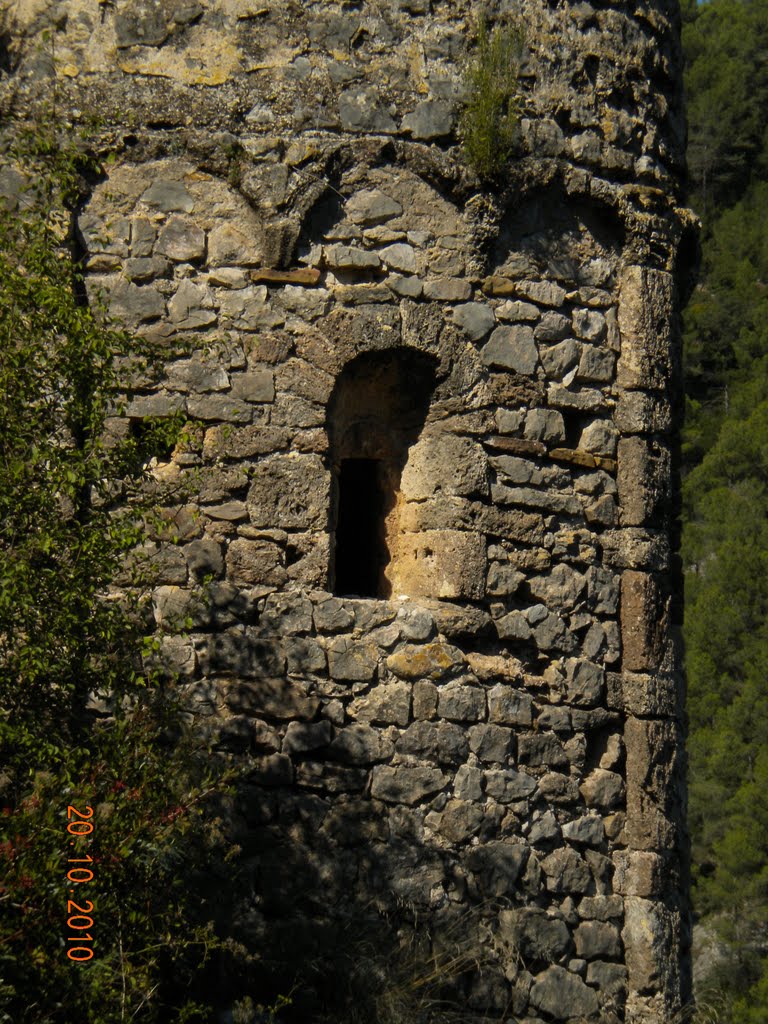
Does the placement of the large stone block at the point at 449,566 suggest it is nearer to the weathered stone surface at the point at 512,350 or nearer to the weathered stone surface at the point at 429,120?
the weathered stone surface at the point at 512,350

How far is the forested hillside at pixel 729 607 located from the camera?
53.3 feet

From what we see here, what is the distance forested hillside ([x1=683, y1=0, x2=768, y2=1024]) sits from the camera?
53.3 feet

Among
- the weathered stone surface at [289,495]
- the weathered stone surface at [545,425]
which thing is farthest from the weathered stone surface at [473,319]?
the weathered stone surface at [289,495]

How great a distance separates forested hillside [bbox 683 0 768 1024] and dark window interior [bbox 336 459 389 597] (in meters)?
6.85

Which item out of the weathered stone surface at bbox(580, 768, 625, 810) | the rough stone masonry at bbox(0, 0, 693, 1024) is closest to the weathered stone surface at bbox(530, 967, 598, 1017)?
the rough stone masonry at bbox(0, 0, 693, 1024)

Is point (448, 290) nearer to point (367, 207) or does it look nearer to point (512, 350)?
point (512, 350)

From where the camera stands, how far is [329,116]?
226 inches

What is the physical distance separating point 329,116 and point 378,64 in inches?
12.7

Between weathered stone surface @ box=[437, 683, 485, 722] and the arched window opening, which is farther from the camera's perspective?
the arched window opening

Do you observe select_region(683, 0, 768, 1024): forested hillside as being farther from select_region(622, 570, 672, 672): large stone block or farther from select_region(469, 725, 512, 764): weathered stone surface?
select_region(469, 725, 512, 764): weathered stone surface

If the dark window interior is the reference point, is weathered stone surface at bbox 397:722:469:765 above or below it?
below

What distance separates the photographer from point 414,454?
5.80 meters
